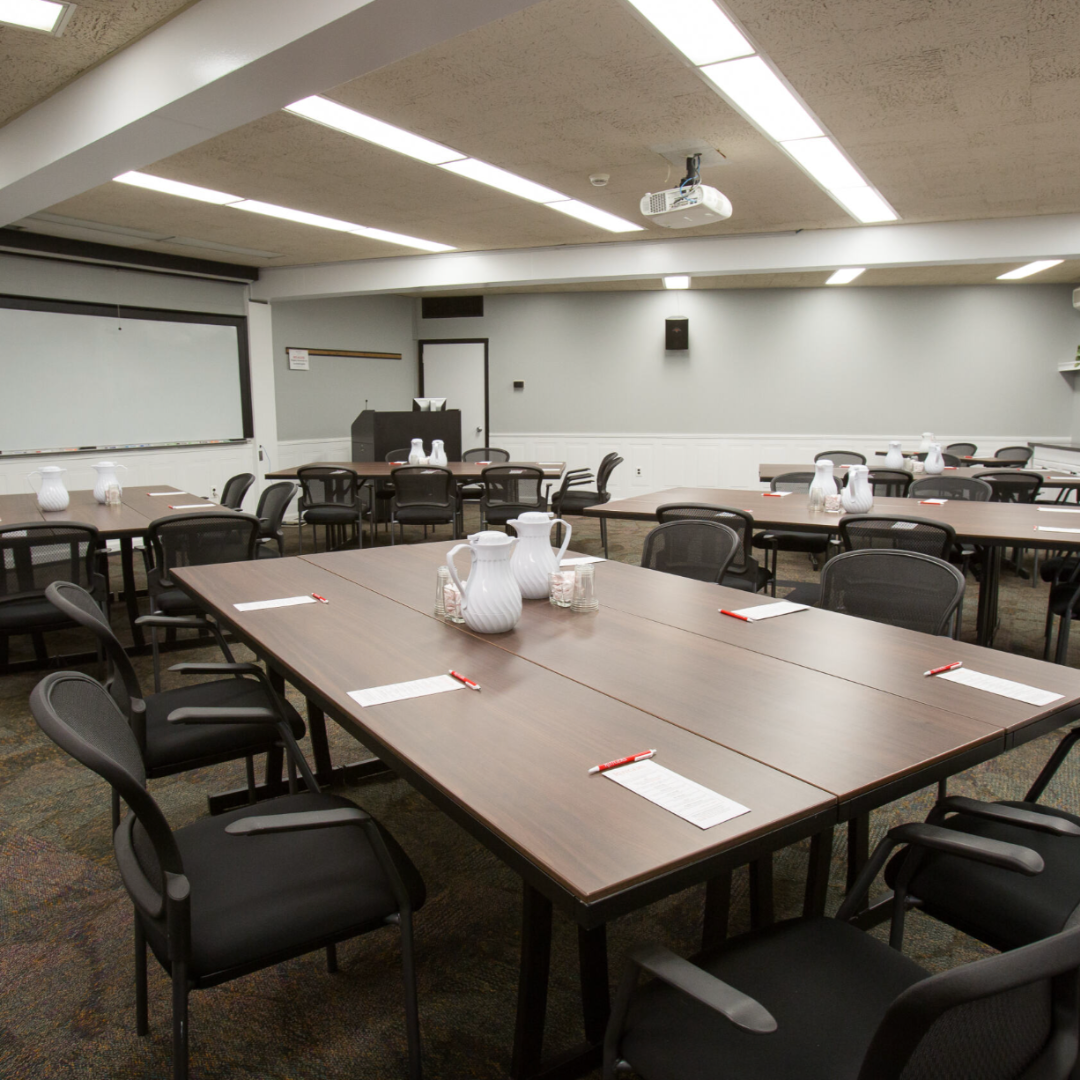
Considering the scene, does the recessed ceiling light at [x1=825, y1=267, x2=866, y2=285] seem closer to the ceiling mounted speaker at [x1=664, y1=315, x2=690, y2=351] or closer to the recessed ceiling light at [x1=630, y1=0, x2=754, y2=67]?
the ceiling mounted speaker at [x1=664, y1=315, x2=690, y2=351]

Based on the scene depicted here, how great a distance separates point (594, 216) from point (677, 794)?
6075mm

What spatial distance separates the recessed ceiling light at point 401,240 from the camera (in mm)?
6947

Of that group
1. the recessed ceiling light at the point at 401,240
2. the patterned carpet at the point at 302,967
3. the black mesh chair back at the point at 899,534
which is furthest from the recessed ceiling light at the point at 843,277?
the patterned carpet at the point at 302,967

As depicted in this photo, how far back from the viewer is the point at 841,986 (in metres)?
1.21

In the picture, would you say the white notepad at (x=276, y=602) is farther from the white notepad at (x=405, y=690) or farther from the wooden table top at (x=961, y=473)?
the wooden table top at (x=961, y=473)

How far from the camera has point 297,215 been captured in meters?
6.31

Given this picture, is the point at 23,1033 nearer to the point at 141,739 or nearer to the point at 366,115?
the point at 141,739

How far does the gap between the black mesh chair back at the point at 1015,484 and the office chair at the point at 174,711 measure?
16.9 ft

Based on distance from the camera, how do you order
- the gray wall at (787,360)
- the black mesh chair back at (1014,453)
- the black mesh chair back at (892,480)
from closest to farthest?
the black mesh chair back at (892,480)
the black mesh chair back at (1014,453)
the gray wall at (787,360)

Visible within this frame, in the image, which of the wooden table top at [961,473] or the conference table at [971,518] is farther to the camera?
the wooden table top at [961,473]

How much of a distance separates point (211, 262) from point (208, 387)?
1.30 m

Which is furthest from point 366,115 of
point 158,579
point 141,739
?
point 141,739

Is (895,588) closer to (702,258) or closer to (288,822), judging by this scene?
(288,822)

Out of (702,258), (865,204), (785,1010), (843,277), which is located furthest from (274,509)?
(843,277)
